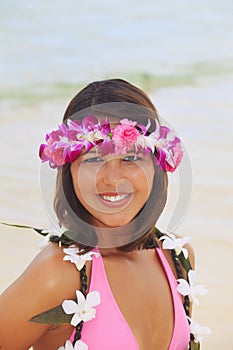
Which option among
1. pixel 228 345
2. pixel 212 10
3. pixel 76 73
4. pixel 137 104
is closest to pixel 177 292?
pixel 137 104

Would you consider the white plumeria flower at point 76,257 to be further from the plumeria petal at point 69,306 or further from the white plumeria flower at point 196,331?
A: the white plumeria flower at point 196,331

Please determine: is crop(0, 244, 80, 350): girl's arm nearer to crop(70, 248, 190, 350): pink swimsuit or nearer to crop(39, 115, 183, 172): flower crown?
crop(70, 248, 190, 350): pink swimsuit

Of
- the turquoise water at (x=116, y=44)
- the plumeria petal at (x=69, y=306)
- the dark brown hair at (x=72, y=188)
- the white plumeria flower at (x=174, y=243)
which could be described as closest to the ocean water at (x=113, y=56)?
the turquoise water at (x=116, y=44)

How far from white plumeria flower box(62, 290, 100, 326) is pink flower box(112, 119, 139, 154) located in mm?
244

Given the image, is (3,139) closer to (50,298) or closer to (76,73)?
(76,73)

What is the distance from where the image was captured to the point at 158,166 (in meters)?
1.29

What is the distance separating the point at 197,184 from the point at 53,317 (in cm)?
181

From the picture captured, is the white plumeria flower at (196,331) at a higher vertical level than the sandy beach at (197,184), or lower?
higher

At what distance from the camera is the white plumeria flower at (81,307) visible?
4.03 feet

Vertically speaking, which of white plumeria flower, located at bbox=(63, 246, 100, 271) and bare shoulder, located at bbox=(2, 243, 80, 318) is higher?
white plumeria flower, located at bbox=(63, 246, 100, 271)

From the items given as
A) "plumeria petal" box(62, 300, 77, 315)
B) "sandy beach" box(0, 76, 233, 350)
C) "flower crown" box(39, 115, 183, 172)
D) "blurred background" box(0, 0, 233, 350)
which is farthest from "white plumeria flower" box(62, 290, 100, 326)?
"blurred background" box(0, 0, 233, 350)

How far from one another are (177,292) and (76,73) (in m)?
2.25

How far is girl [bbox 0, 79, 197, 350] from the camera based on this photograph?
1233 mm

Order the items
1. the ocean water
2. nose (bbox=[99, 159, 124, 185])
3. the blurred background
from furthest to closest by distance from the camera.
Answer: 1. the ocean water
2. the blurred background
3. nose (bbox=[99, 159, 124, 185])
